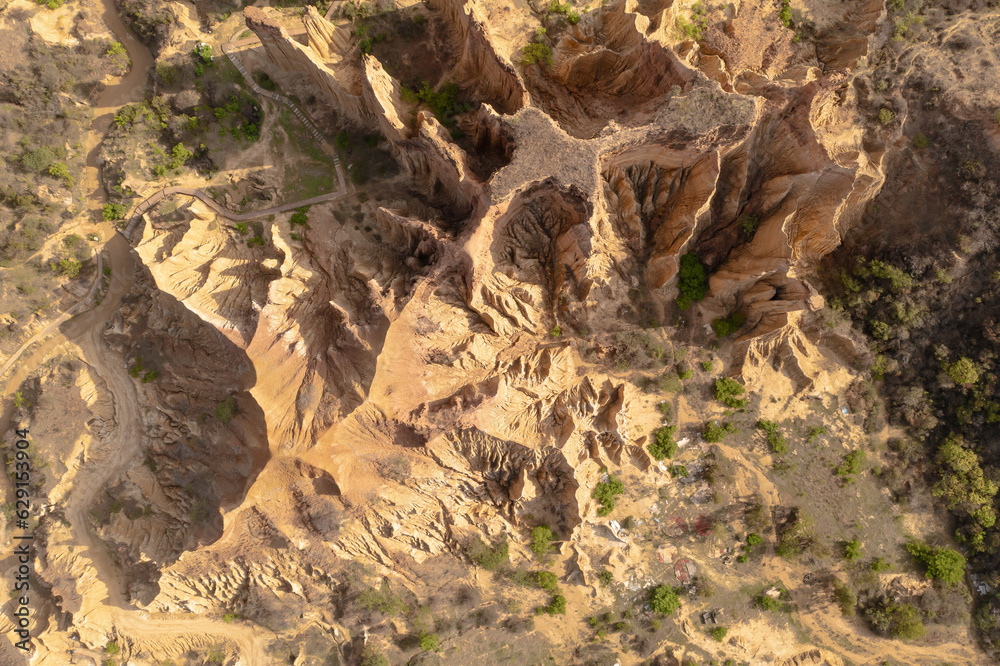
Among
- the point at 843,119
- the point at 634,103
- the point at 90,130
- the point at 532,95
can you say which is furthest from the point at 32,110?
the point at 843,119

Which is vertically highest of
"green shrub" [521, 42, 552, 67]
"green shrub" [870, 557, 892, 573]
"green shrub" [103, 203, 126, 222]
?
"green shrub" [521, 42, 552, 67]

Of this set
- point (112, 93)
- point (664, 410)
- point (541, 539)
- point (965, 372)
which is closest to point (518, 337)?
point (664, 410)

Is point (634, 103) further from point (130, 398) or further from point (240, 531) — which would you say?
point (130, 398)

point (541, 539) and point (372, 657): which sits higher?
point (541, 539)

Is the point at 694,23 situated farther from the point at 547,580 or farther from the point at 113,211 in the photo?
the point at 113,211

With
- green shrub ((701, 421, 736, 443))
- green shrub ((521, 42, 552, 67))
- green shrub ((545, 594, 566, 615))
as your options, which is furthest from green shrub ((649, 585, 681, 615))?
green shrub ((521, 42, 552, 67))

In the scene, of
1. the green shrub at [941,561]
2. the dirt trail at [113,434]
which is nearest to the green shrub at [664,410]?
the green shrub at [941,561]

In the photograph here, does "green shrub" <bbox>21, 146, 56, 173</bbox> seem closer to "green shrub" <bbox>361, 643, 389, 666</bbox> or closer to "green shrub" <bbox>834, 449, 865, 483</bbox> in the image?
"green shrub" <bbox>361, 643, 389, 666</bbox>
